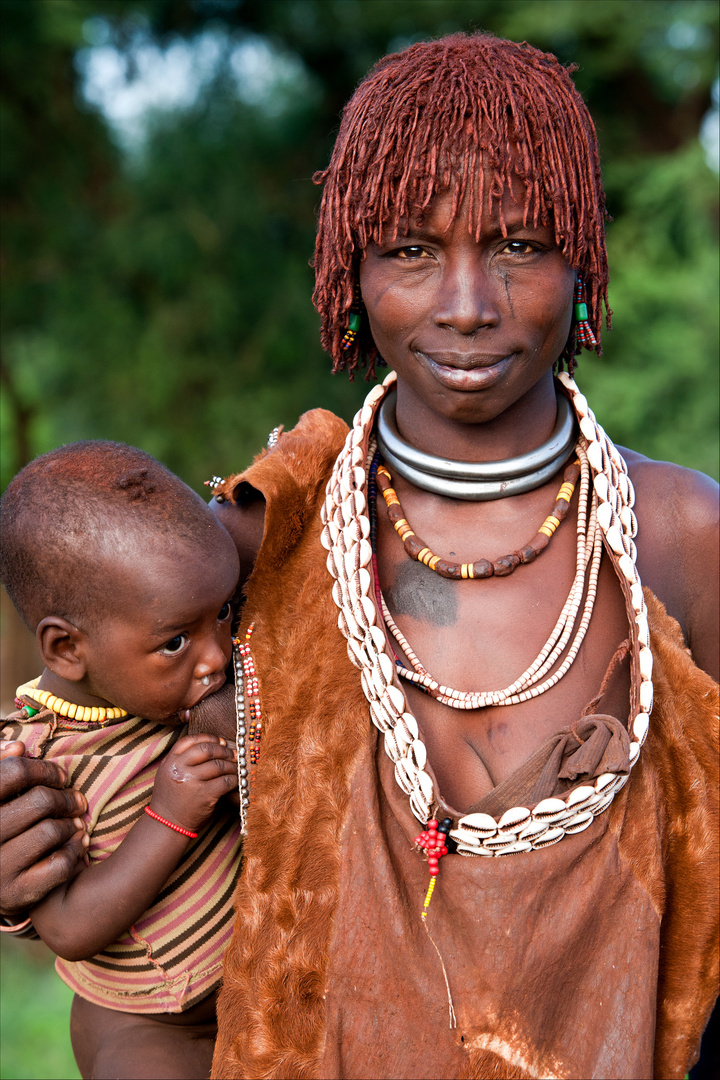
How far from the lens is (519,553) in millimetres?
1801

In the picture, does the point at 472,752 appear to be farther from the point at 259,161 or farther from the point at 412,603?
the point at 259,161

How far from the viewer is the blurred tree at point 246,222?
15.7 feet

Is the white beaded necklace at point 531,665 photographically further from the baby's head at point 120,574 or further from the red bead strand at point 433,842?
the baby's head at point 120,574

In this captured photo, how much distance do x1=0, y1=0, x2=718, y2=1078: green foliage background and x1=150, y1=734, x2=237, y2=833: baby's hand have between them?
339 centimetres

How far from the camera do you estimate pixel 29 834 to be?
1748 mm

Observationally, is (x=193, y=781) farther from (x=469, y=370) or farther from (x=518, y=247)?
(x=518, y=247)

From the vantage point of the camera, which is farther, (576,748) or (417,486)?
(417,486)

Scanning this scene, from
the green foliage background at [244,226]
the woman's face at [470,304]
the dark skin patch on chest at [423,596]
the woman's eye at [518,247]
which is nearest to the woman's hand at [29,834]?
the dark skin patch on chest at [423,596]

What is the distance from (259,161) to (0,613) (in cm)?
474

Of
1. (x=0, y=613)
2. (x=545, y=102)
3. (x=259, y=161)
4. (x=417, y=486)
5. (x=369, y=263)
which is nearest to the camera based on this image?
(x=545, y=102)

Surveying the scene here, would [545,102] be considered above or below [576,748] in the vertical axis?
above

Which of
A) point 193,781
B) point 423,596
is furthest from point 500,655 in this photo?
point 193,781

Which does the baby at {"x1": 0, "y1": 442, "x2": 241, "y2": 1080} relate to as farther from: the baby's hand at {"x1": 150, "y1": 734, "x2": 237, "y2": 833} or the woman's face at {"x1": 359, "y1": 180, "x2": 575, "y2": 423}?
the woman's face at {"x1": 359, "y1": 180, "x2": 575, "y2": 423}

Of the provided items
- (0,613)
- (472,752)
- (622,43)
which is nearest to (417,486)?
(472,752)
